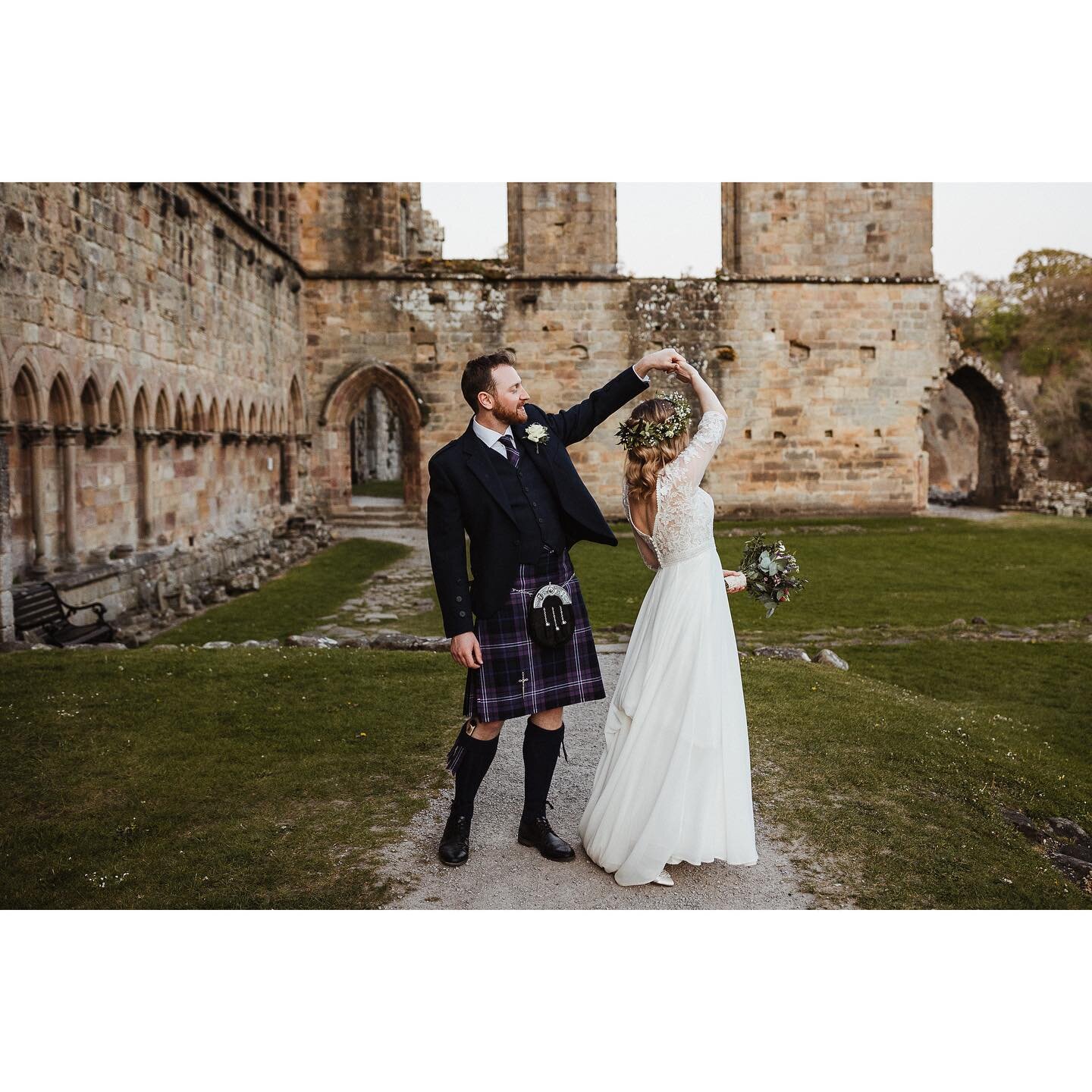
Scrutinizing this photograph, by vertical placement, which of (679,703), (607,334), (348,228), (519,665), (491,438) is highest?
(348,228)

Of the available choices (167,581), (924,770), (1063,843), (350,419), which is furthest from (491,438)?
(350,419)

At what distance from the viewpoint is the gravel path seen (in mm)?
3863

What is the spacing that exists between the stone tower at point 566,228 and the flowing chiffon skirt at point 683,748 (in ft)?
57.6

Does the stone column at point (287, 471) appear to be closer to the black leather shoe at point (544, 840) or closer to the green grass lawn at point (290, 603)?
the green grass lawn at point (290, 603)

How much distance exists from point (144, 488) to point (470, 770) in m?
9.16

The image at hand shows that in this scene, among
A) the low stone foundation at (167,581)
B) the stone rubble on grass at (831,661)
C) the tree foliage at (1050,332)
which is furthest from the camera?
the tree foliage at (1050,332)

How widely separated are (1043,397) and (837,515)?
14.6 m

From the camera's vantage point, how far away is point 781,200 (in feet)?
70.1

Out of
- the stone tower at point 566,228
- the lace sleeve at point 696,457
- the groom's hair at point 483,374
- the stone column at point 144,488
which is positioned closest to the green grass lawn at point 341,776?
the lace sleeve at point 696,457

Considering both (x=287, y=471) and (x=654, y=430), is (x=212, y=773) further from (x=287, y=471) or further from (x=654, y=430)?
(x=287, y=471)

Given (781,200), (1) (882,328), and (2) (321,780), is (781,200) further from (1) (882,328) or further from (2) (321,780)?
(2) (321,780)

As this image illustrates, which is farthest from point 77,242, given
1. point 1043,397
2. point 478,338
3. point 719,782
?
point 1043,397

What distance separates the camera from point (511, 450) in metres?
4.25

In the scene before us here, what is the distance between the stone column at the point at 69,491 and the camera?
32.8 feet
